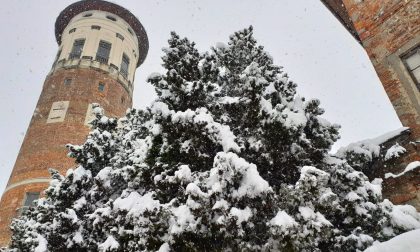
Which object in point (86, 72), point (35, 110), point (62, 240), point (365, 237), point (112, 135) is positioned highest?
point (86, 72)

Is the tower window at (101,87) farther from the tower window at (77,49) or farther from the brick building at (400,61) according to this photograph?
the brick building at (400,61)

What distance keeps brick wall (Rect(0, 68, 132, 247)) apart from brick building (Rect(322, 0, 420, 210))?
16031mm

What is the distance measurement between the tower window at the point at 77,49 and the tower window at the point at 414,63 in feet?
70.4

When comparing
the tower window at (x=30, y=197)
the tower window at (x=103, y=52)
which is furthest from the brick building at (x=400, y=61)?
the tower window at (x=103, y=52)

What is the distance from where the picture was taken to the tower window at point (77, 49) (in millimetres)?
24956

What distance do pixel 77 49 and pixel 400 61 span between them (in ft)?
72.6

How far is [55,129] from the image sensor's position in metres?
20.8

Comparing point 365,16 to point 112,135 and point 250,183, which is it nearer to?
point 250,183

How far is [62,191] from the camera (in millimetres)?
8867

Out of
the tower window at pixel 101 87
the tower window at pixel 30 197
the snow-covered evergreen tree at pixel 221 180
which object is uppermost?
the tower window at pixel 101 87

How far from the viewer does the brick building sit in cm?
803

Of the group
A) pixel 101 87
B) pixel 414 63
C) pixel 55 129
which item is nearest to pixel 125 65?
pixel 101 87

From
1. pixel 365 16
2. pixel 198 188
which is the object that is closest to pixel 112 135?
pixel 198 188

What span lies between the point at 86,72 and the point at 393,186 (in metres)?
20.6
